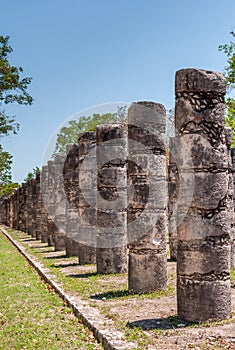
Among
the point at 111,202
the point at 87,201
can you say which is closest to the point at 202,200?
the point at 111,202

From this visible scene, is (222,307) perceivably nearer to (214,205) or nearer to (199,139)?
(214,205)

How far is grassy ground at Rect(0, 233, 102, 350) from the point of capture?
6996mm

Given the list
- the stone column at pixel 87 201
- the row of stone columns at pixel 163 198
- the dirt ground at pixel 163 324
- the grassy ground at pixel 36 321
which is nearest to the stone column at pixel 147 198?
the row of stone columns at pixel 163 198

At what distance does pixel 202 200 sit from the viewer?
7.54 metres

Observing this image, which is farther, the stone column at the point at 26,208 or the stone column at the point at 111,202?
the stone column at the point at 26,208

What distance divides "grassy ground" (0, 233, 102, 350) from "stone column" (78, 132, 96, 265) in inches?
102

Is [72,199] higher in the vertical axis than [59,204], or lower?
higher

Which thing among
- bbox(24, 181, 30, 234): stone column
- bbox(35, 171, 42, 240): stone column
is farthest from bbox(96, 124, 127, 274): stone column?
bbox(24, 181, 30, 234): stone column

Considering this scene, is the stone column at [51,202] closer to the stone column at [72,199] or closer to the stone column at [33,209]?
the stone column at [72,199]

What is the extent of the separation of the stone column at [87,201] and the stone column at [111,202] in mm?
1844

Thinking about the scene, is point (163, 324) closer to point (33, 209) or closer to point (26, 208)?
point (33, 209)

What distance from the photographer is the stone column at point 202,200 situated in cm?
747

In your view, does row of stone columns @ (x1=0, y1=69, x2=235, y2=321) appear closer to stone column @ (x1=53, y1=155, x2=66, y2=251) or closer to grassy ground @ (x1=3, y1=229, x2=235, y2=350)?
grassy ground @ (x1=3, y1=229, x2=235, y2=350)

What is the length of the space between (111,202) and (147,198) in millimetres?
2656
